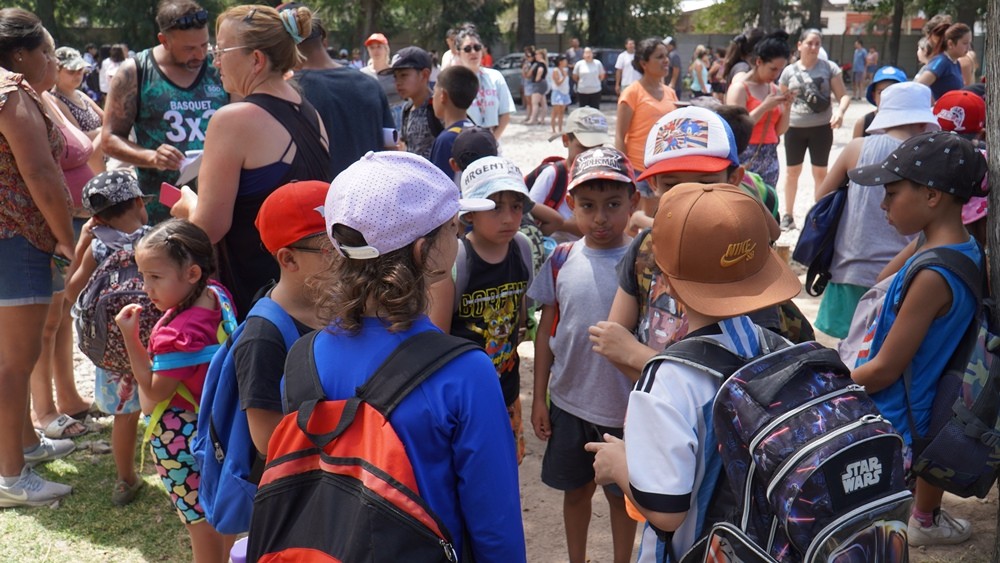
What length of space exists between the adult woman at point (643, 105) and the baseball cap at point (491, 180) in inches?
129

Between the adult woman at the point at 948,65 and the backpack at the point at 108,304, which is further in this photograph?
the adult woman at the point at 948,65

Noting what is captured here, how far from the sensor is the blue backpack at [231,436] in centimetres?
249

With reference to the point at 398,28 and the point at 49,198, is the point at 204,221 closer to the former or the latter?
the point at 49,198

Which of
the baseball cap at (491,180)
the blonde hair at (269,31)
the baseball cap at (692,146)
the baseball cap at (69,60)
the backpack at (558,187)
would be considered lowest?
the backpack at (558,187)

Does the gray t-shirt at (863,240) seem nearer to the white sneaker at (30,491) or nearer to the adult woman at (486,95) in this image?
the adult woman at (486,95)

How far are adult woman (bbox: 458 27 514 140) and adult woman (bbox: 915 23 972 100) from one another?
12.5 ft

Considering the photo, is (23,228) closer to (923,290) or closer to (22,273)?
(22,273)

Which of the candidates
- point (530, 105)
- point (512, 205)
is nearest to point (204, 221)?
point (512, 205)

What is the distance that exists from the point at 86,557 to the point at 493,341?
6.94 feet

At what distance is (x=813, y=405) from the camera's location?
5.78 ft

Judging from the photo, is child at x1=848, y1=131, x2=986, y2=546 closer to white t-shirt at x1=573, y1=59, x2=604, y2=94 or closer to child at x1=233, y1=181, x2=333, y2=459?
child at x1=233, y1=181, x2=333, y2=459

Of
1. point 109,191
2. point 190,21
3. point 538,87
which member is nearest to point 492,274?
point 109,191

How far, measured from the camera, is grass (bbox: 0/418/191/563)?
12.8 feet

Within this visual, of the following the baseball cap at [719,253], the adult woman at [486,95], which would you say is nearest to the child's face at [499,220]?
the baseball cap at [719,253]
